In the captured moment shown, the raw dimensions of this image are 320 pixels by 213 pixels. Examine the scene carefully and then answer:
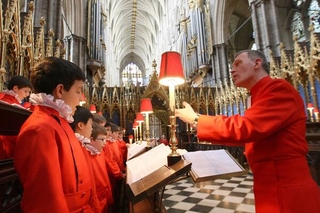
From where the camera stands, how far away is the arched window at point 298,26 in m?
14.1

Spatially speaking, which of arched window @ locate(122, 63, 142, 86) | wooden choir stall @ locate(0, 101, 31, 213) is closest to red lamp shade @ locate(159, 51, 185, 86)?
wooden choir stall @ locate(0, 101, 31, 213)

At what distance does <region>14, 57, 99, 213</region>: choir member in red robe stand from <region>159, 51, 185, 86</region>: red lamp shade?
2.68 ft

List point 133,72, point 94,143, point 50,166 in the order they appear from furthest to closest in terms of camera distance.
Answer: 1. point 133,72
2. point 94,143
3. point 50,166

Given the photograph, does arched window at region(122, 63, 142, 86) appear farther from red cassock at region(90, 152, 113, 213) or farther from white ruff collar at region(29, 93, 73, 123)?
white ruff collar at region(29, 93, 73, 123)

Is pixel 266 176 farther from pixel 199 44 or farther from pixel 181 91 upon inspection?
pixel 199 44

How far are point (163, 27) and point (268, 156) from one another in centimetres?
2862

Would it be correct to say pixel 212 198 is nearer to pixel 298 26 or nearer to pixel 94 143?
pixel 94 143

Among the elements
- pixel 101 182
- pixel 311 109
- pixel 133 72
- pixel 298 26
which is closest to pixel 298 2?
pixel 298 26

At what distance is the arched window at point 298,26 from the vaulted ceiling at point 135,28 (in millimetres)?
A: 16517

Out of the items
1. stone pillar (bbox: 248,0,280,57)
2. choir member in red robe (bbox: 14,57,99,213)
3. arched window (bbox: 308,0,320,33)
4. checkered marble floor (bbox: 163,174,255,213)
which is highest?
arched window (bbox: 308,0,320,33)

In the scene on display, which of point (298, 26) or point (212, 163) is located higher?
point (298, 26)

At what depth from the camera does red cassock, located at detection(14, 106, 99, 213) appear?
812 millimetres

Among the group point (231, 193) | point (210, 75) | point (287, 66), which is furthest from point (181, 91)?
point (231, 193)

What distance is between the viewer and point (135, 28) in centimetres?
3634
